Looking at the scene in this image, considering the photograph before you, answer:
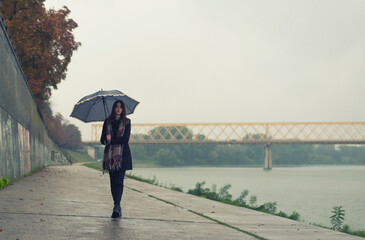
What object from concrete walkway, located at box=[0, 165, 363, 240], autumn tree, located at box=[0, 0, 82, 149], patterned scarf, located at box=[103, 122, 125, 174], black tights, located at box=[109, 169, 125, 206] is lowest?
concrete walkway, located at box=[0, 165, 363, 240]

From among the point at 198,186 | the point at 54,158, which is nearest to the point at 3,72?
the point at 198,186

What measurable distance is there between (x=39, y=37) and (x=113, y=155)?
22.2 metres

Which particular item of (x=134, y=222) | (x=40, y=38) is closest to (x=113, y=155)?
(x=134, y=222)

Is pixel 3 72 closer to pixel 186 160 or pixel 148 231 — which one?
pixel 148 231

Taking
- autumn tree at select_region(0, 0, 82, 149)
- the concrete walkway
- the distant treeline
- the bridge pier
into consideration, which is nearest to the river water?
the concrete walkway

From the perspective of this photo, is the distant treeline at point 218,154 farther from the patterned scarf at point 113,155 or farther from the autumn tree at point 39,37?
the patterned scarf at point 113,155

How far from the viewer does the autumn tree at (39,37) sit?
28781 mm

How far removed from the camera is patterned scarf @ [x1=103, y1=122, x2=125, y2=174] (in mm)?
8820

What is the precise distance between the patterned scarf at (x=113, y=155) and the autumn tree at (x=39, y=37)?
69.4ft

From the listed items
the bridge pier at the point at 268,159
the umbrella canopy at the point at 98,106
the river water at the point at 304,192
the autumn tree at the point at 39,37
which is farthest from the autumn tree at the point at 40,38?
the bridge pier at the point at 268,159

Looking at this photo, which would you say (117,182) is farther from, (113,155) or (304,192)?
(304,192)

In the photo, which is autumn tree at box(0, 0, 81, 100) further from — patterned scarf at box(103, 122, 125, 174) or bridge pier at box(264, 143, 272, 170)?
bridge pier at box(264, 143, 272, 170)

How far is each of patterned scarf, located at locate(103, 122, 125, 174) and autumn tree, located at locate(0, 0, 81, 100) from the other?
833 inches

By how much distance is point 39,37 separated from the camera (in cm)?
2933
